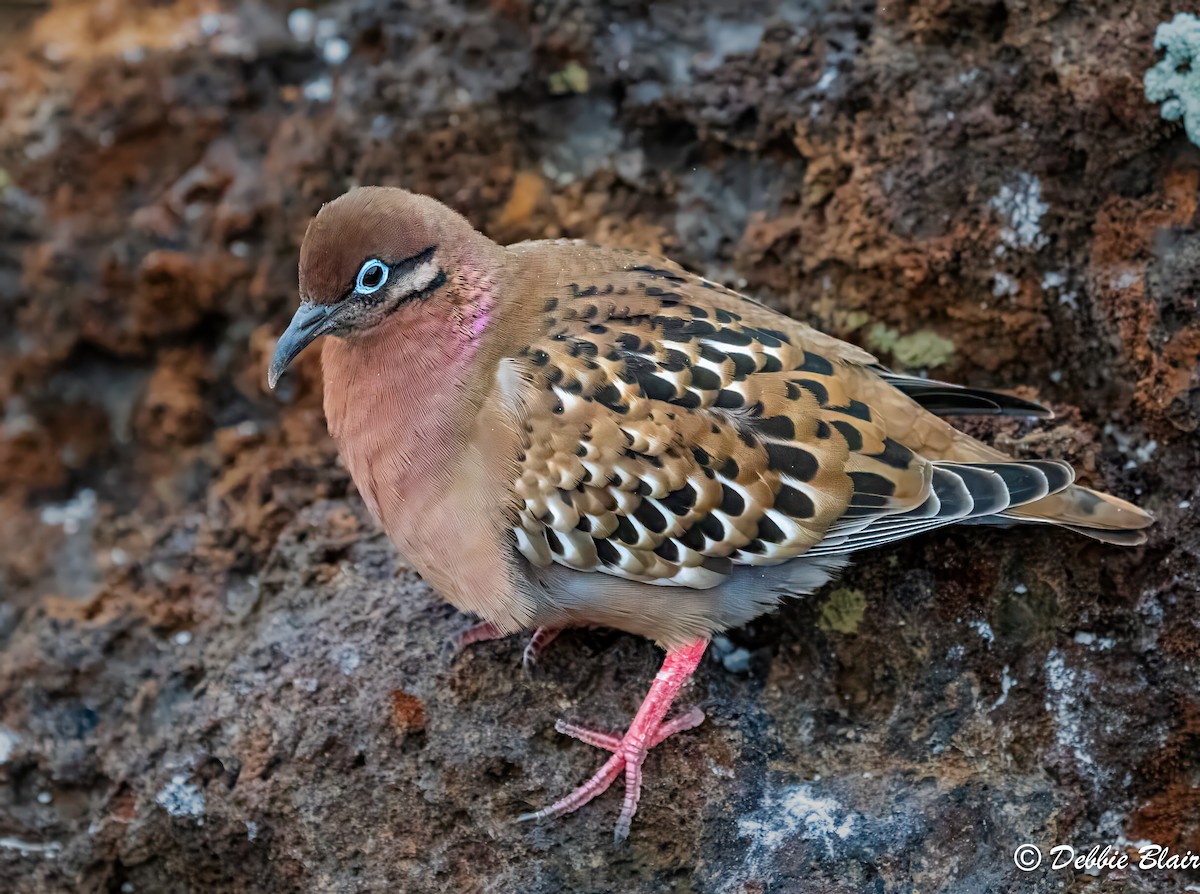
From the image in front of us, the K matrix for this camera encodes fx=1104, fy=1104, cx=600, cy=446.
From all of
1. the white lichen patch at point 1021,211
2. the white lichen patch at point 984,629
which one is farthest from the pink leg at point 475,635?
the white lichen patch at point 1021,211

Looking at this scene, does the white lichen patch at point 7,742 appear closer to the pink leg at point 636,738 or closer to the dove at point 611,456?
the dove at point 611,456

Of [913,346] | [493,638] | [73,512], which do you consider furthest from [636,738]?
[73,512]

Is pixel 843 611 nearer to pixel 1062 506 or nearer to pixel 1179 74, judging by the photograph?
pixel 1062 506

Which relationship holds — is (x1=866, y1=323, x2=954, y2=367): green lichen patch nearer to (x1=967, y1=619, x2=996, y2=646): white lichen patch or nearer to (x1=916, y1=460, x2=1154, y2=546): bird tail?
(x1=916, y1=460, x2=1154, y2=546): bird tail

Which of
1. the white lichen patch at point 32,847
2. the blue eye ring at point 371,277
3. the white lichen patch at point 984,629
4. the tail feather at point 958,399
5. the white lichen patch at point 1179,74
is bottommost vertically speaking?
the white lichen patch at point 32,847

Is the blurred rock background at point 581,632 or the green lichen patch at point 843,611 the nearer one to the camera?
the blurred rock background at point 581,632

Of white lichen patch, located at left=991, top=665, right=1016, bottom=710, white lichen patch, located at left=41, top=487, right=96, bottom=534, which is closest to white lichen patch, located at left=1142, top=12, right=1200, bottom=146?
white lichen patch, located at left=991, top=665, right=1016, bottom=710
